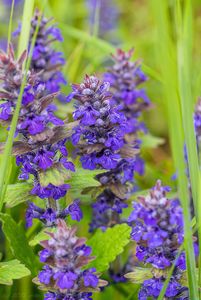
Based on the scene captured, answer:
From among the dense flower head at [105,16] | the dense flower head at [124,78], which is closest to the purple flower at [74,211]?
the dense flower head at [124,78]

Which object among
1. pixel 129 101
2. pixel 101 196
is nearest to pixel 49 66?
pixel 129 101

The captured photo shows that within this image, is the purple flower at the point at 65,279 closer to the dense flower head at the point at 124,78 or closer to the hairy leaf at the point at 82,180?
the hairy leaf at the point at 82,180

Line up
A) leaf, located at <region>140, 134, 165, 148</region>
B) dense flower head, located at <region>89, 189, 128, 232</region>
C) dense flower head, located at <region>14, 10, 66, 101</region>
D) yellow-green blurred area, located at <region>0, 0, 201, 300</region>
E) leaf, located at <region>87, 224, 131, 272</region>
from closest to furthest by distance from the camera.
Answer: leaf, located at <region>87, 224, 131, 272</region> < dense flower head, located at <region>89, 189, 128, 232</region> < dense flower head, located at <region>14, 10, 66, 101</region> < yellow-green blurred area, located at <region>0, 0, 201, 300</region> < leaf, located at <region>140, 134, 165, 148</region>

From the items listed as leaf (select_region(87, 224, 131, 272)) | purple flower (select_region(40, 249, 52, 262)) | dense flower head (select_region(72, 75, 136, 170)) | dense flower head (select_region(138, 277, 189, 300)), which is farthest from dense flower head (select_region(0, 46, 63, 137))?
dense flower head (select_region(138, 277, 189, 300))

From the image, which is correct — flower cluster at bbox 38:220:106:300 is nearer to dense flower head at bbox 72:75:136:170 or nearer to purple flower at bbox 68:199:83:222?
purple flower at bbox 68:199:83:222

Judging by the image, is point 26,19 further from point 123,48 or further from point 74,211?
point 123,48
